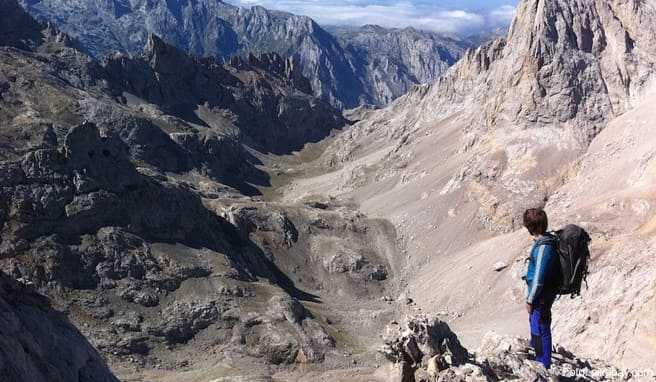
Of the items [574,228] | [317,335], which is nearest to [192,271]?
[317,335]

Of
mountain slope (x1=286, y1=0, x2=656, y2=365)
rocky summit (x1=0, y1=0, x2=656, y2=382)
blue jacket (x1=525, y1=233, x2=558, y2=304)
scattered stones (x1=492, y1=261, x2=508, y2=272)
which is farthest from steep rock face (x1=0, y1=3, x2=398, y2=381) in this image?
blue jacket (x1=525, y1=233, x2=558, y2=304)

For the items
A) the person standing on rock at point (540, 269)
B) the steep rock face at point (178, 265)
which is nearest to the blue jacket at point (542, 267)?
the person standing on rock at point (540, 269)

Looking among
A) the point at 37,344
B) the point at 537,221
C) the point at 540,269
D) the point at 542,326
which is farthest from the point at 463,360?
the point at 37,344

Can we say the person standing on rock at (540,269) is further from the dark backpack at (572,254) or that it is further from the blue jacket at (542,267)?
the dark backpack at (572,254)

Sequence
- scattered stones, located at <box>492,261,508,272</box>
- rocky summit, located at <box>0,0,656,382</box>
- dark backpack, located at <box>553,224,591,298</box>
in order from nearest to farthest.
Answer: dark backpack, located at <box>553,224,591,298</box> < rocky summit, located at <box>0,0,656,382</box> < scattered stones, located at <box>492,261,508,272</box>

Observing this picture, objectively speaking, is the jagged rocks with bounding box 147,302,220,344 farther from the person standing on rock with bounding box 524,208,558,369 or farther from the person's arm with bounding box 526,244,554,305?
the person's arm with bounding box 526,244,554,305

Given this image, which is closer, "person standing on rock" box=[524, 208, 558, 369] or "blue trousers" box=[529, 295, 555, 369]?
"person standing on rock" box=[524, 208, 558, 369]

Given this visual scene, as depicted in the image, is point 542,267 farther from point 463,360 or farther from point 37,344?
point 37,344

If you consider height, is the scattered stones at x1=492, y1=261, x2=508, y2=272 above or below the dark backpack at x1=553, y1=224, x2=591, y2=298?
below
